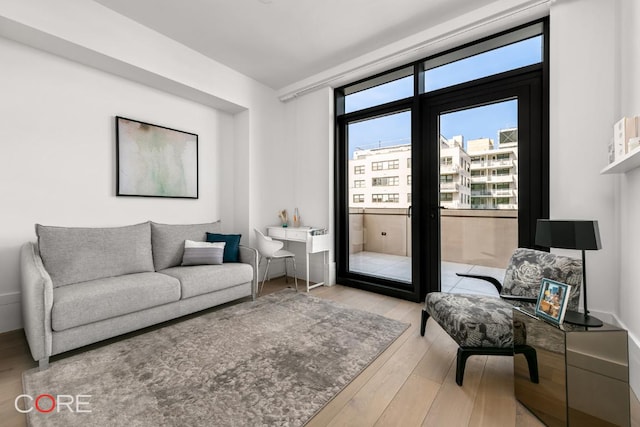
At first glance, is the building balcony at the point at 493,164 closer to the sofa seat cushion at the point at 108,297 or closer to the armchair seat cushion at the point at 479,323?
the armchair seat cushion at the point at 479,323

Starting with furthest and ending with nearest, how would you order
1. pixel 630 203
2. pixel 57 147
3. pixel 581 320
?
pixel 57 147, pixel 630 203, pixel 581 320

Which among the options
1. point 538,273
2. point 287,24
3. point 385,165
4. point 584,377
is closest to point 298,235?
point 385,165

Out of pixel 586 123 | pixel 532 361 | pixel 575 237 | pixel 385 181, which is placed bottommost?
pixel 532 361

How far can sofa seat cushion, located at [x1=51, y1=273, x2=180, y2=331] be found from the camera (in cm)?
199

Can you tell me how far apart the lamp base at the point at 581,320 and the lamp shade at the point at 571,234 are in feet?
1.23

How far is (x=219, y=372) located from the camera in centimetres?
187

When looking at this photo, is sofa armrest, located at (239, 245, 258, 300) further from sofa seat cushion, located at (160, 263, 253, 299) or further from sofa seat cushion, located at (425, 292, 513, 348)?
sofa seat cushion, located at (425, 292, 513, 348)

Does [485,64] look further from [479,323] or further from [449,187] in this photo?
[479,323]

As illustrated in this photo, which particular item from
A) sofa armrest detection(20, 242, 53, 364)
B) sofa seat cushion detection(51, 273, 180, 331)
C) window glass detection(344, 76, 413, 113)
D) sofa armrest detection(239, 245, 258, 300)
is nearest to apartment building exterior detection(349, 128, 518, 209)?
window glass detection(344, 76, 413, 113)

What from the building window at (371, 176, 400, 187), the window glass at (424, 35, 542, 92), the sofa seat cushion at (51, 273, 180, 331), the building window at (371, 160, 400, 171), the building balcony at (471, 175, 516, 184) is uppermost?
the window glass at (424, 35, 542, 92)

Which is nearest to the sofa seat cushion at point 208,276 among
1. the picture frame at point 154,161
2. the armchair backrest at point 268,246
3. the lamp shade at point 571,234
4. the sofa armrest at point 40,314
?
the armchair backrest at point 268,246

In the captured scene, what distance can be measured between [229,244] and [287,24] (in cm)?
251

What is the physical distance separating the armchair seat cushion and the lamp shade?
0.54 meters

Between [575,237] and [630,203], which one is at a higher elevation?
[630,203]
